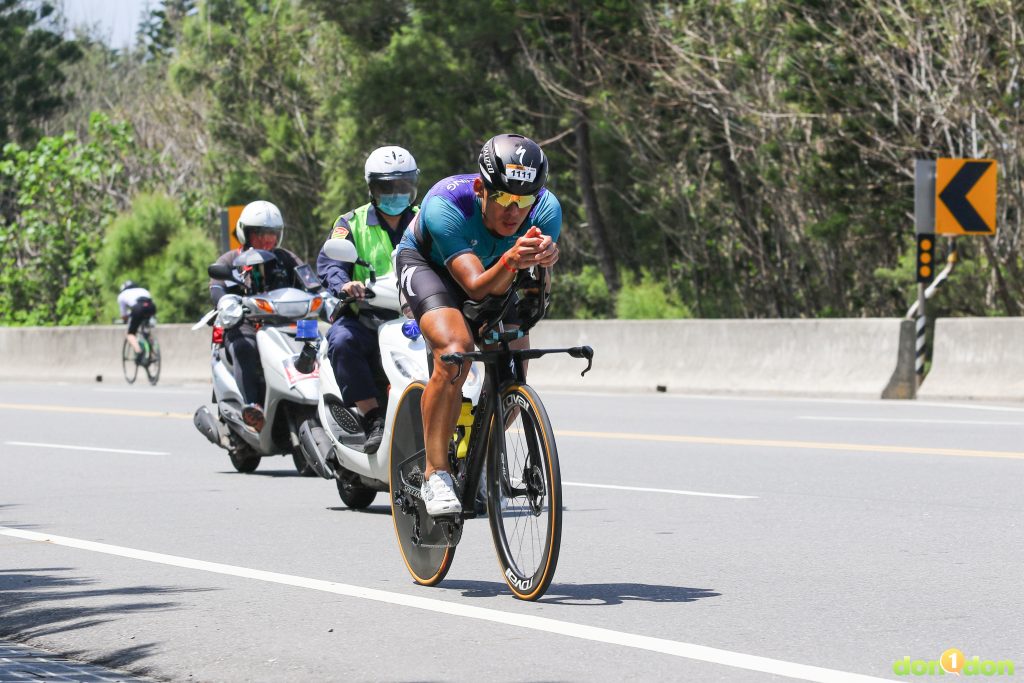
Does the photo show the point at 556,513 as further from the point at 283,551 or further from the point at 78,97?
the point at 78,97

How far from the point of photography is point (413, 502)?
7301mm

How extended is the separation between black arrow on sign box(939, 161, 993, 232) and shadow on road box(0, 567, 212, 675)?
14.6 metres

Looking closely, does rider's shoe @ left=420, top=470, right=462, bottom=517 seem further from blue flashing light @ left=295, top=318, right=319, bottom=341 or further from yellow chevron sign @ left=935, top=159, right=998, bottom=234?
yellow chevron sign @ left=935, top=159, right=998, bottom=234

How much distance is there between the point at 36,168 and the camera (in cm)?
4331

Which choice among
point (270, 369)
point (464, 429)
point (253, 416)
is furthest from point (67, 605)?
point (253, 416)

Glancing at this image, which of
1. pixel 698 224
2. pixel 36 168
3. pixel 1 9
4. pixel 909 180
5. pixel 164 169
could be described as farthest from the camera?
pixel 1 9

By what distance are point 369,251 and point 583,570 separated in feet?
9.38

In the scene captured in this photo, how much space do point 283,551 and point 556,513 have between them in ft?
7.76

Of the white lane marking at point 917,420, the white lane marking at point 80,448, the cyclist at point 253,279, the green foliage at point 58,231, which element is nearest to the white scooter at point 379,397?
the cyclist at point 253,279

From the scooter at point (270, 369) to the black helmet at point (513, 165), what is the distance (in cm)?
462

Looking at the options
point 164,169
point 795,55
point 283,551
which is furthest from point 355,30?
point 283,551

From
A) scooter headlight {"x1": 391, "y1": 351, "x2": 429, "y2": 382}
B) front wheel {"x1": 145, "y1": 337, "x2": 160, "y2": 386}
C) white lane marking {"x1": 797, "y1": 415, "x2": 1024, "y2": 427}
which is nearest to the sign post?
white lane marking {"x1": 797, "y1": 415, "x2": 1024, "y2": 427}

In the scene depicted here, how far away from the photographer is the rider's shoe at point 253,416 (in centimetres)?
1185

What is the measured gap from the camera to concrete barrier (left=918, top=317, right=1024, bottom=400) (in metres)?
18.2
